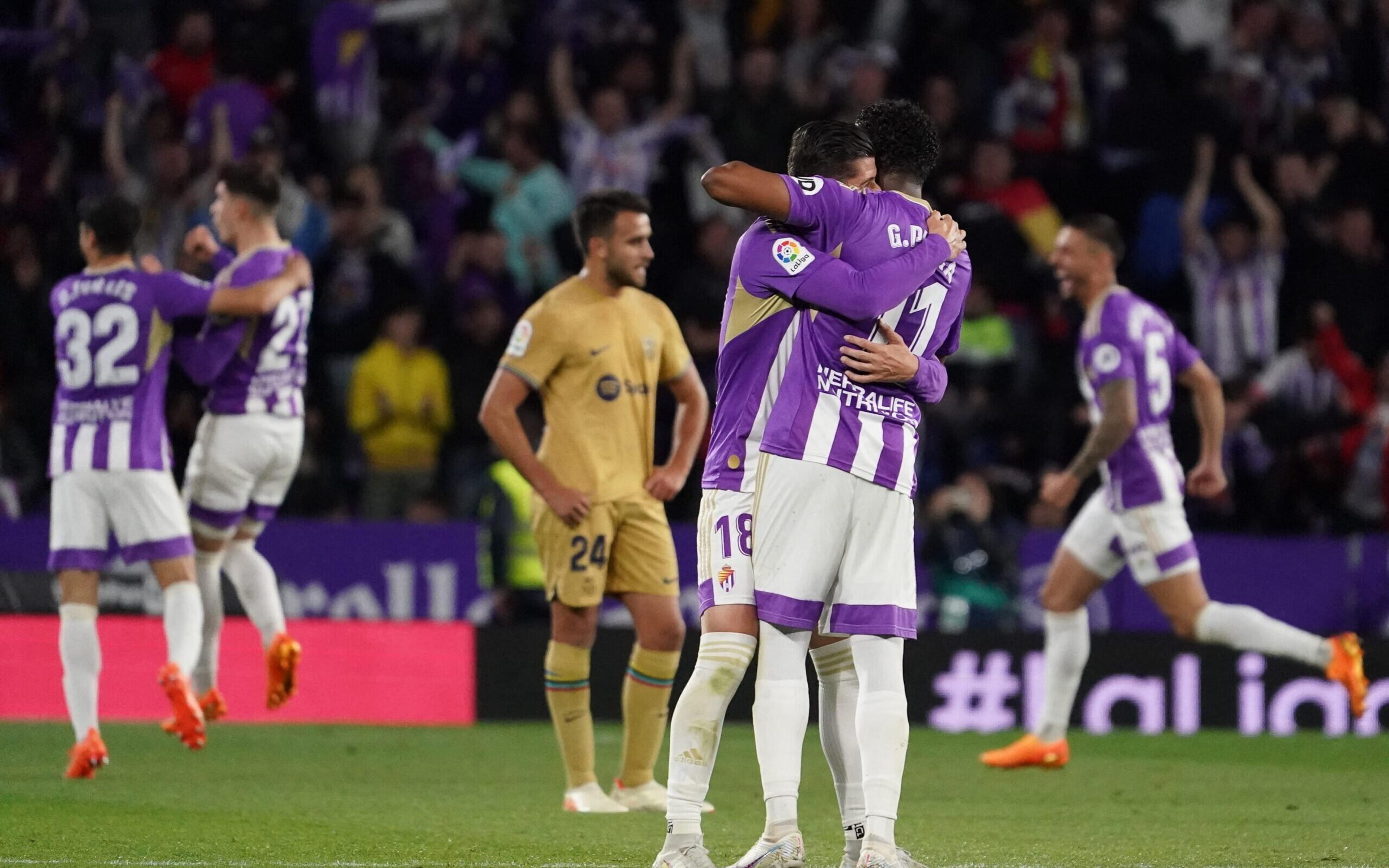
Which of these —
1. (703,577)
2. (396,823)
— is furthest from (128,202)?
(703,577)

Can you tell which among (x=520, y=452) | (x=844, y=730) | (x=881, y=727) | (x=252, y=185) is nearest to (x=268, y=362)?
(x=252, y=185)

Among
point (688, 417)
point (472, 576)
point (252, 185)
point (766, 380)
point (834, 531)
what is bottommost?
point (472, 576)

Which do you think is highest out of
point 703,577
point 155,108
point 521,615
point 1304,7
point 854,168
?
point 1304,7

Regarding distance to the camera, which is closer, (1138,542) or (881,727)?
(881,727)

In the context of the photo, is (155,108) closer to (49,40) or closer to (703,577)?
(49,40)

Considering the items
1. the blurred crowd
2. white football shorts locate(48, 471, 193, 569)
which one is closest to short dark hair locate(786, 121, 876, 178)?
white football shorts locate(48, 471, 193, 569)

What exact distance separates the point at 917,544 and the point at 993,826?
5.14 meters

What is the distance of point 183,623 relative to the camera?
816 centimetres

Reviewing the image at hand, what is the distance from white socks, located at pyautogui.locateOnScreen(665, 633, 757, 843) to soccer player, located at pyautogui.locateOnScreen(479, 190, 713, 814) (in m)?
2.13

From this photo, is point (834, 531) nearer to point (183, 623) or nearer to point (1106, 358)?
point (183, 623)

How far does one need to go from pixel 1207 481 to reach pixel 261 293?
4.55 m

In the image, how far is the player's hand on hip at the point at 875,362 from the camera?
5207 millimetres

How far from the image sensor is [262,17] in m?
15.3

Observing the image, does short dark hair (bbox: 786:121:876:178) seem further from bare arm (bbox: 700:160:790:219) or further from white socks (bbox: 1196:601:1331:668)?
white socks (bbox: 1196:601:1331:668)
